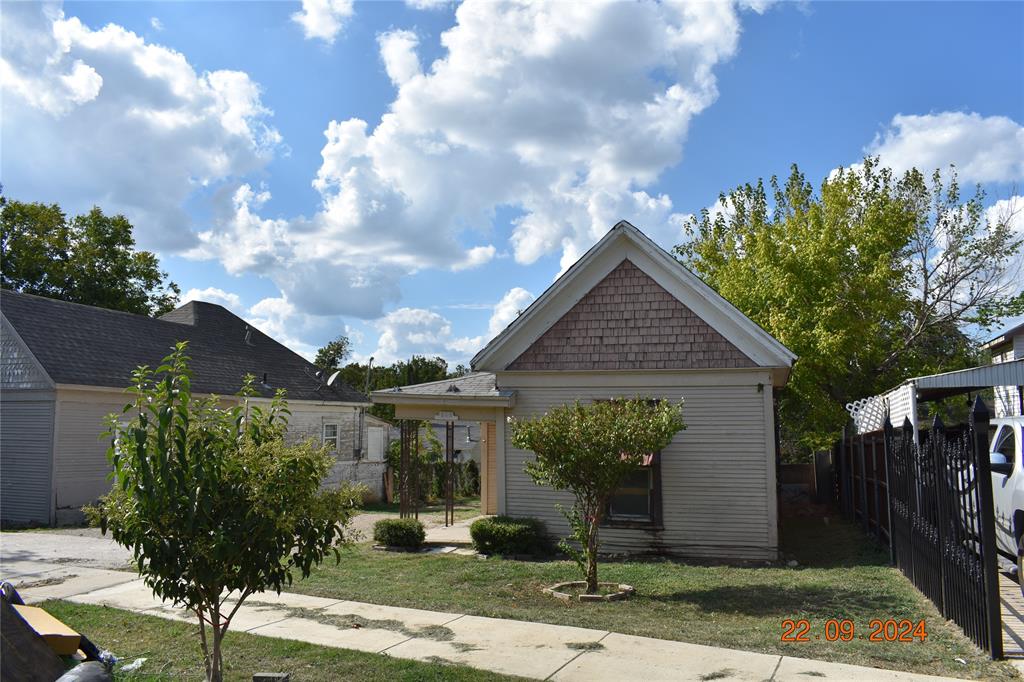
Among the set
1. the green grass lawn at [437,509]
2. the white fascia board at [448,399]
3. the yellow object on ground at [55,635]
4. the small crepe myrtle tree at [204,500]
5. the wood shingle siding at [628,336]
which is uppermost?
the wood shingle siding at [628,336]

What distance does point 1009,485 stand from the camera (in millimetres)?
9734

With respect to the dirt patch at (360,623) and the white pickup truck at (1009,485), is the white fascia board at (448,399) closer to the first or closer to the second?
the dirt patch at (360,623)

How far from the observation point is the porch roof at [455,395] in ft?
46.8

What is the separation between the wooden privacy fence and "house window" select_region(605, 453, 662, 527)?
3.65m

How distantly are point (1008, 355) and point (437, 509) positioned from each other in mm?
21342

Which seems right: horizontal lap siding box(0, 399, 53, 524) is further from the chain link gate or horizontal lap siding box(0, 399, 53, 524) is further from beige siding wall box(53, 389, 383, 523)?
the chain link gate

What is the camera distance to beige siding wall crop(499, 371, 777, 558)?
13.1m

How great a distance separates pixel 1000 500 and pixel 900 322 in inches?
522

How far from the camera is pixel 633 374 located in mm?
13750

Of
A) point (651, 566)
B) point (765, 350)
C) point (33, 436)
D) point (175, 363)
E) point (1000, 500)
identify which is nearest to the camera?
point (175, 363)

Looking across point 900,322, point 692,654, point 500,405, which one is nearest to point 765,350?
point 500,405

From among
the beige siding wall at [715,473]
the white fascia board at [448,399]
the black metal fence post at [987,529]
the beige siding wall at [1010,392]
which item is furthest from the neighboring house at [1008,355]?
the black metal fence post at [987,529]

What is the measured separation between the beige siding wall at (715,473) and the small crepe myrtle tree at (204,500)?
8561mm

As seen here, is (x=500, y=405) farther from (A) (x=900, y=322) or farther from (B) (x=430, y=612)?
(A) (x=900, y=322)
